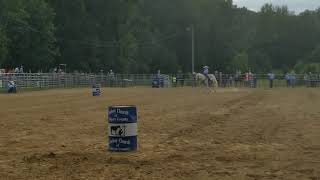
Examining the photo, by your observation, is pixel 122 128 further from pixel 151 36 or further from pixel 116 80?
pixel 151 36

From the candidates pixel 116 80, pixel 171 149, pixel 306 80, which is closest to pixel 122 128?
pixel 171 149

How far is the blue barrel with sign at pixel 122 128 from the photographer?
1245 centimetres

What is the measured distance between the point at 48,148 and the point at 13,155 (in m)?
1.10

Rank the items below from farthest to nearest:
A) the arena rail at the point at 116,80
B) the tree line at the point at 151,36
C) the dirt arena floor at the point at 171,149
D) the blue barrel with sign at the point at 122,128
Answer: the tree line at the point at 151,36
the arena rail at the point at 116,80
the blue barrel with sign at the point at 122,128
the dirt arena floor at the point at 171,149

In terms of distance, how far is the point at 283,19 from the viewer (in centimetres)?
15612

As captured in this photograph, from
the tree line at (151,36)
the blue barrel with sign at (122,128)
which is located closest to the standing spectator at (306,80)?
the tree line at (151,36)

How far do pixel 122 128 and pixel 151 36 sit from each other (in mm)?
103787

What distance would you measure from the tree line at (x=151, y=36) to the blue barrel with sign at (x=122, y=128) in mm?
55663

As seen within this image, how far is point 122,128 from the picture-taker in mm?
12523

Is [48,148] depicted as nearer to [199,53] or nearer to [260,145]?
[260,145]

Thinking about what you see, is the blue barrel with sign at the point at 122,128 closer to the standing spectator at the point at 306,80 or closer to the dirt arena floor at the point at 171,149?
the dirt arena floor at the point at 171,149

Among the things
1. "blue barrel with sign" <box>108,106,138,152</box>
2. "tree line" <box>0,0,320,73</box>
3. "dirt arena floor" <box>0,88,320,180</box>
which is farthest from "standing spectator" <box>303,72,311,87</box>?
"blue barrel with sign" <box>108,106,138,152</box>

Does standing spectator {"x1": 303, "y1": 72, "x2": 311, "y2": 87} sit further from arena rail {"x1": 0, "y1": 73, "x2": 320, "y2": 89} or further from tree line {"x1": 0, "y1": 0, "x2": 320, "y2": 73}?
tree line {"x1": 0, "y1": 0, "x2": 320, "y2": 73}

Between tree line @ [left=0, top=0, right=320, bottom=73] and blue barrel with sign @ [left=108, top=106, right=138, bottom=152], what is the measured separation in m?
55.7
